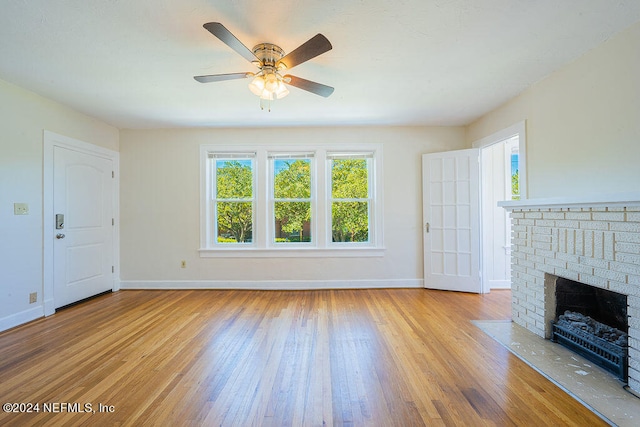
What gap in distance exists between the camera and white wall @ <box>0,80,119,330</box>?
2.64m

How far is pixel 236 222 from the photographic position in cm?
414

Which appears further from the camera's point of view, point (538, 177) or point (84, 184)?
point (84, 184)

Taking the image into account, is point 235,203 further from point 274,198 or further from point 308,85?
point 308,85

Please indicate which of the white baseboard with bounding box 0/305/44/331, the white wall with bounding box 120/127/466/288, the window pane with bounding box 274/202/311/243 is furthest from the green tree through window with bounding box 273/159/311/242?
the white baseboard with bounding box 0/305/44/331

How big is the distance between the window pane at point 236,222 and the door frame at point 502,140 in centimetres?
336

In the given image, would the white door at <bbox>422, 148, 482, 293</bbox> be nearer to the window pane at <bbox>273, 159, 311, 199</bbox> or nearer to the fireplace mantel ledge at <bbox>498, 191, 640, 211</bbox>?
the fireplace mantel ledge at <bbox>498, 191, 640, 211</bbox>

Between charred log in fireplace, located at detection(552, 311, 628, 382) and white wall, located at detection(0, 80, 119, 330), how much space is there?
5.14m

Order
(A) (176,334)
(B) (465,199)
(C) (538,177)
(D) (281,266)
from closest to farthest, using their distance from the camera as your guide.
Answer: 1. (A) (176,334)
2. (C) (538,177)
3. (B) (465,199)
4. (D) (281,266)

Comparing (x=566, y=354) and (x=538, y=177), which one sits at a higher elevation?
(x=538, y=177)

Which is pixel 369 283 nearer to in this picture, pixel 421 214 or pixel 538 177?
pixel 421 214

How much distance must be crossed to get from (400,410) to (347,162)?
A: 3250mm

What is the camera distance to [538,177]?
9.08ft

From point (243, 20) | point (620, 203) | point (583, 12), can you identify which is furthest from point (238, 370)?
point (583, 12)

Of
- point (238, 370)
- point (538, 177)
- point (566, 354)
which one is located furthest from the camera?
point (538, 177)
